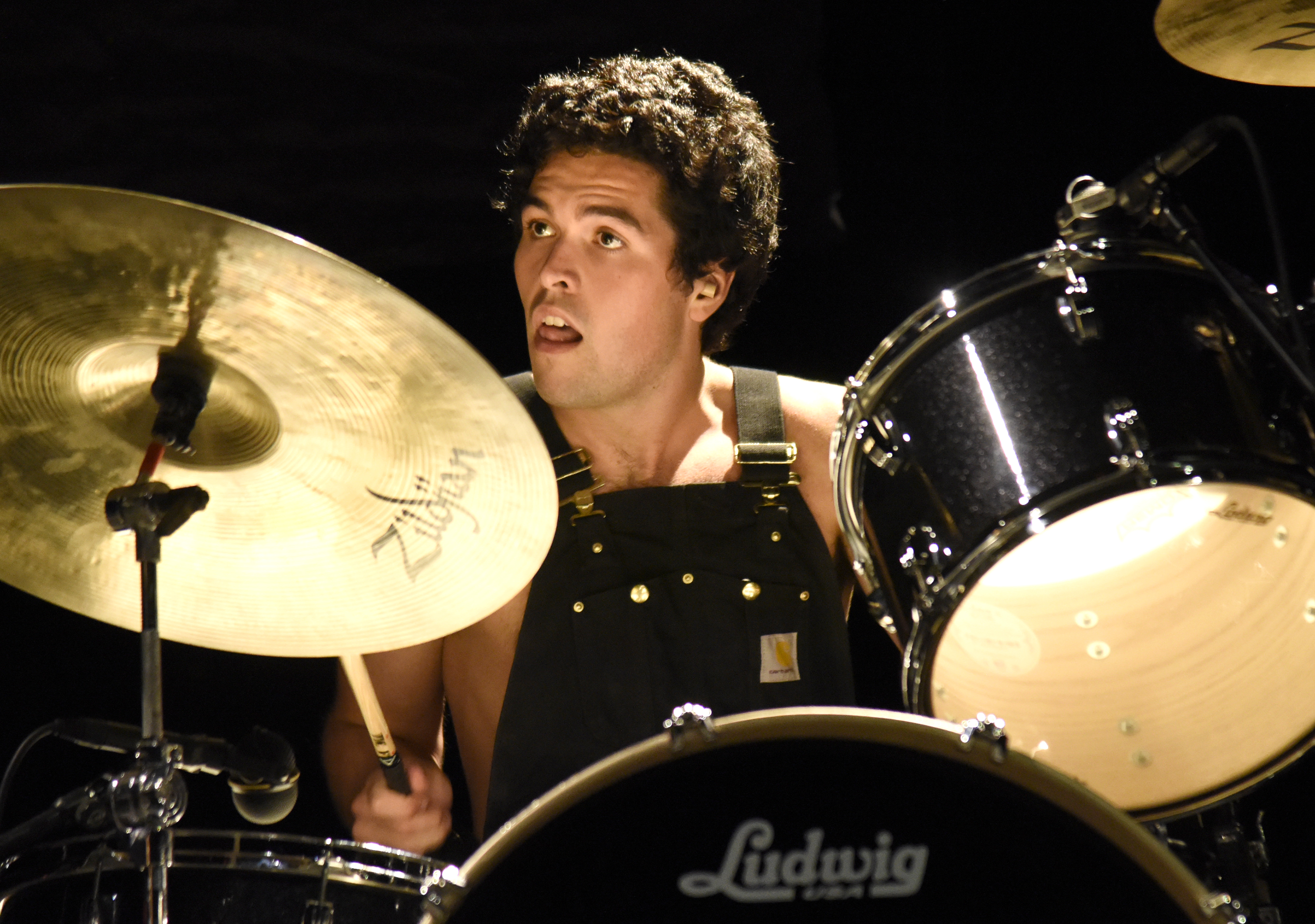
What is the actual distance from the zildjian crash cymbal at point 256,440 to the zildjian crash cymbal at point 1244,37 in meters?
1.09

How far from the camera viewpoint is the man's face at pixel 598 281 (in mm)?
1965

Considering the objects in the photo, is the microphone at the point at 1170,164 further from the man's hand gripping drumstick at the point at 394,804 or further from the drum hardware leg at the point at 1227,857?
the man's hand gripping drumstick at the point at 394,804

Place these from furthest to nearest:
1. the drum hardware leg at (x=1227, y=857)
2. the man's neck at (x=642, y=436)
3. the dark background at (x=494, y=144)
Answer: the dark background at (x=494, y=144), the man's neck at (x=642, y=436), the drum hardware leg at (x=1227, y=857)

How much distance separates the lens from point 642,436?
2111 millimetres

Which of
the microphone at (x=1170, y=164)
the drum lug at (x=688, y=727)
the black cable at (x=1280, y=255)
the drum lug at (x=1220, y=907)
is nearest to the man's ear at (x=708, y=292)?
the microphone at (x=1170, y=164)

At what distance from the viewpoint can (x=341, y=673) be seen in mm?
2023

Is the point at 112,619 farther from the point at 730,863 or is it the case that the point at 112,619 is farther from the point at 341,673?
the point at 730,863

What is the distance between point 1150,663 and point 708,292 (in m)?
1.09

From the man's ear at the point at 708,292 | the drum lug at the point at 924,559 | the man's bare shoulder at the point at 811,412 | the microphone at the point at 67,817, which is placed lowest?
the microphone at the point at 67,817

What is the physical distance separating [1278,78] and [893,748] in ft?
4.16

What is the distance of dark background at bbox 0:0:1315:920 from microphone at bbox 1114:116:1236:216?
2.97 feet

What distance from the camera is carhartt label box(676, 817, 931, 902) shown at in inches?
39.4

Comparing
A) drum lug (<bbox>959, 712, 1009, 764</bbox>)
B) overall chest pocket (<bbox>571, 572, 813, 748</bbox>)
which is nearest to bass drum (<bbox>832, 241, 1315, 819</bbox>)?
drum lug (<bbox>959, 712, 1009, 764</bbox>)

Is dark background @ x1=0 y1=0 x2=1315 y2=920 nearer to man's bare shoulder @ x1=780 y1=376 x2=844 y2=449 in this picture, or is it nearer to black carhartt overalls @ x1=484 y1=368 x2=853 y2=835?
man's bare shoulder @ x1=780 y1=376 x2=844 y2=449
